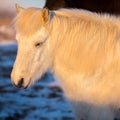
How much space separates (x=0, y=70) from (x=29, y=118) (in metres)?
0.38

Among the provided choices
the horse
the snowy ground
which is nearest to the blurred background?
the snowy ground

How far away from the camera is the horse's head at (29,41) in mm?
1650

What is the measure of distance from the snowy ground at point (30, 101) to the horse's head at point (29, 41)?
0.75m

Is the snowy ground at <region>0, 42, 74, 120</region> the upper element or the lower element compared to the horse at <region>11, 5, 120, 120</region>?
lower

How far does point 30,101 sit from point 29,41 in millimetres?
913

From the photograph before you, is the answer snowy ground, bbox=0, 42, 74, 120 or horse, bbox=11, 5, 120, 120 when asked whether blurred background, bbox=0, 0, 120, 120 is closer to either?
snowy ground, bbox=0, 42, 74, 120

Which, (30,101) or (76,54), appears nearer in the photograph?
(76,54)

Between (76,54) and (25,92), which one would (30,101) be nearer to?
(25,92)

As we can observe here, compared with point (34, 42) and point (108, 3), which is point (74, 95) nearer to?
point (34, 42)

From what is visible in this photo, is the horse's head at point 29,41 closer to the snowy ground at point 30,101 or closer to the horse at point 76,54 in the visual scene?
the horse at point 76,54

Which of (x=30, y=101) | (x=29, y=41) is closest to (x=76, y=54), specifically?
(x=29, y=41)

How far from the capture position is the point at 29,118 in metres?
2.46

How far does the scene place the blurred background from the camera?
7.89 ft

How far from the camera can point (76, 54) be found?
5.70ft
